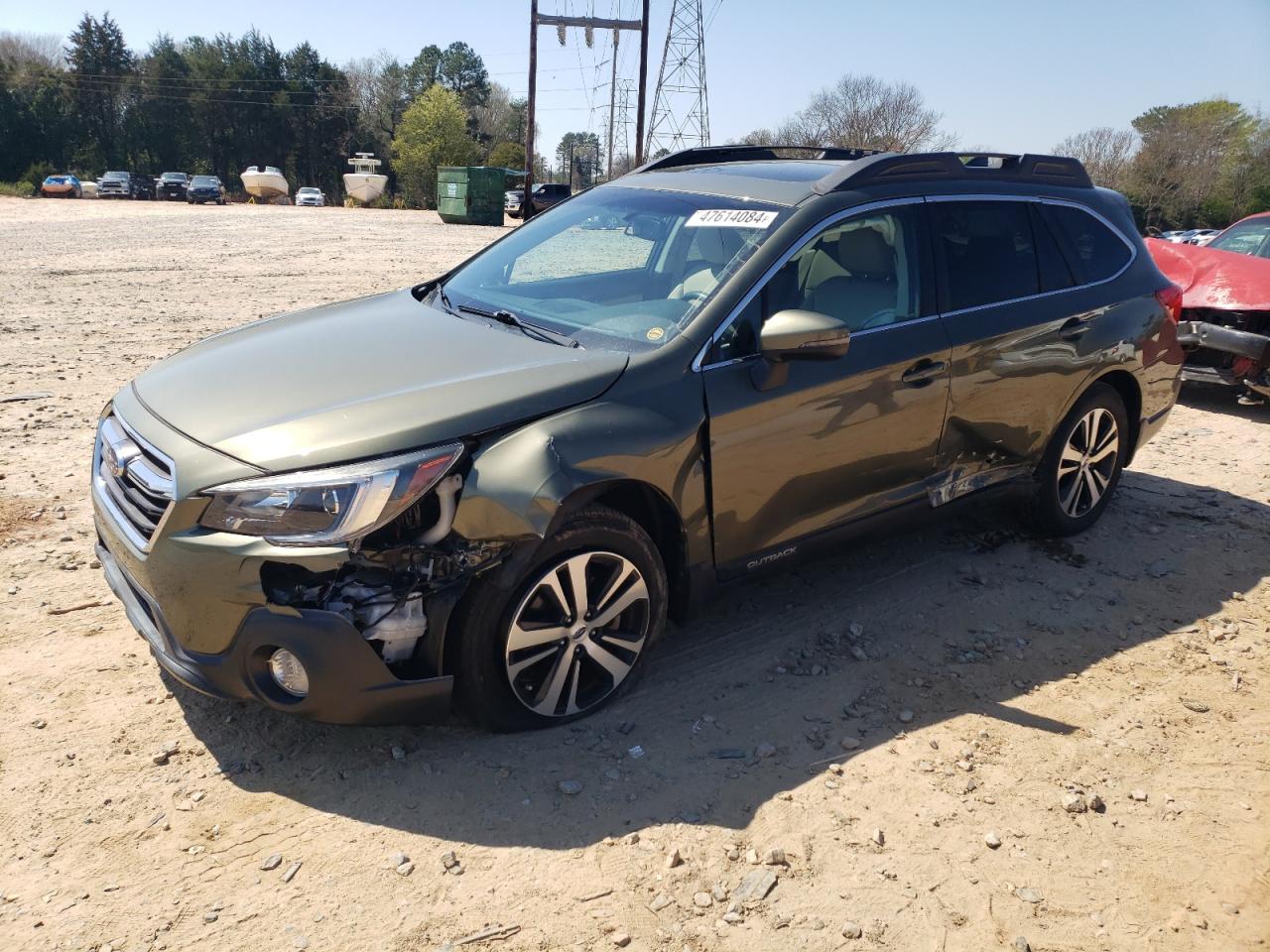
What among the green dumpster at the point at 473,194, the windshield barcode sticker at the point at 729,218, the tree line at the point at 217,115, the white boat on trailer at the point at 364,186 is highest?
the tree line at the point at 217,115

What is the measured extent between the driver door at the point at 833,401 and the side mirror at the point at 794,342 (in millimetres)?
33

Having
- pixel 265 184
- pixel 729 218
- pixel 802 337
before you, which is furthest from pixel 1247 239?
pixel 265 184

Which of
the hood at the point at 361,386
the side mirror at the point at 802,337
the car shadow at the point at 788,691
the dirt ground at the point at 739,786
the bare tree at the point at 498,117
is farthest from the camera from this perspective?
the bare tree at the point at 498,117

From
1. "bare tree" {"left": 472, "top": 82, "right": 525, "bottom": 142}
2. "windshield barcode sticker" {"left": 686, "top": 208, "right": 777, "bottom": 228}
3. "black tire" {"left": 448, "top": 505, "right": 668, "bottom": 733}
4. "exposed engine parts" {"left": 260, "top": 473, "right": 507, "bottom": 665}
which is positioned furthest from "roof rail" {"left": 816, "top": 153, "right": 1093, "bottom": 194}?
"bare tree" {"left": 472, "top": 82, "right": 525, "bottom": 142}

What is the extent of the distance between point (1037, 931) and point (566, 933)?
50.0 inches

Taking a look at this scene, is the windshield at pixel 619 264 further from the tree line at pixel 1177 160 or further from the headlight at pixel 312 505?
the tree line at pixel 1177 160

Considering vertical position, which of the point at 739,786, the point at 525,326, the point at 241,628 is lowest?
the point at 739,786

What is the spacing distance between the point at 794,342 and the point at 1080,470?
255cm

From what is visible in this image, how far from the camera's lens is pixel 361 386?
3145 mm

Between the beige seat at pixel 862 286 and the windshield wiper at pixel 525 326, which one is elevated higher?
the beige seat at pixel 862 286

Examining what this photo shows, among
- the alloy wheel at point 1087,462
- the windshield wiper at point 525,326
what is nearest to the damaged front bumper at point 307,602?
the windshield wiper at point 525,326

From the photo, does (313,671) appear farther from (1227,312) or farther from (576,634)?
(1227,312)

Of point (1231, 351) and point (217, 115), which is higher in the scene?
point (217, 115)

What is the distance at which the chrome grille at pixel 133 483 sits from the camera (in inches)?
115
